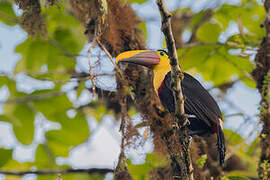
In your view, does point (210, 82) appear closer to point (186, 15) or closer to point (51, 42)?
point (186, 15)

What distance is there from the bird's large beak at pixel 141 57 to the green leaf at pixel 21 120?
1.58 m

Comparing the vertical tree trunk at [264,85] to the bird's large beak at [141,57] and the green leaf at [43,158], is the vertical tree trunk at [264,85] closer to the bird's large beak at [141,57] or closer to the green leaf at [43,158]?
the bird's large beak at [141,57]

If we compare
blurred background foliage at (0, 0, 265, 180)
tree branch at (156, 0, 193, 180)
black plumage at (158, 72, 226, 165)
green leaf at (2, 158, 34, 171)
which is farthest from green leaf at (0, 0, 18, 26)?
tree branch at (156, 0, 193, 180)

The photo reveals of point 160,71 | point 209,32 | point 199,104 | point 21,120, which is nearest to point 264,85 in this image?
point 199,104

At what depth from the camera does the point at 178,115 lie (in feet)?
6.88

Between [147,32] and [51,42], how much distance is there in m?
1.05

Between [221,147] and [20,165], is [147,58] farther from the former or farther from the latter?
[20,165]

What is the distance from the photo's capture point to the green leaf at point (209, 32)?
3.56 meters

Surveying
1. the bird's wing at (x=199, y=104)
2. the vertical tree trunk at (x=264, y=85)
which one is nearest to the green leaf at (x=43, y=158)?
the bird's wing at (x=199, y=104)

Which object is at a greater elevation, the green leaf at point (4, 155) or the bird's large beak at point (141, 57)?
the bird's large beak at point (141, 57)

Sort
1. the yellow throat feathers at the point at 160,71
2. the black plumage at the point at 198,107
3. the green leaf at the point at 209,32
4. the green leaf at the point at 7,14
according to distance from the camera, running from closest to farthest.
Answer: the black plumage at the point at 198,107 < the yellow throat feathers at the point at 160,71 < the green leaf at the point at 209,32 < the green leaf at the point at 7,14

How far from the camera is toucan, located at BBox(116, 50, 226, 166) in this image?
260 centimetres

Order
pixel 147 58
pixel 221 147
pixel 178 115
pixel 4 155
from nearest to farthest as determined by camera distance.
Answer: pixel 178 115 < pixel 221 147 < pixel 147 58 < pixel 4 155

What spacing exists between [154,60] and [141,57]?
0.63 feet
